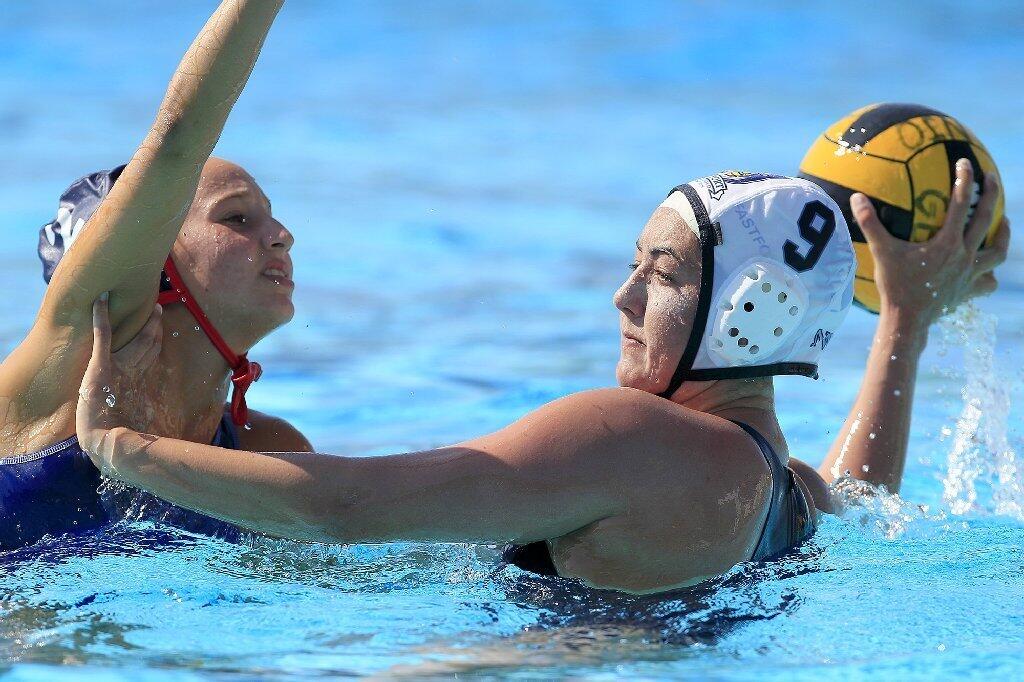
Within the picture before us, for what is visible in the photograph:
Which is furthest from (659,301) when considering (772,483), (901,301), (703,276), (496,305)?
(496,305)

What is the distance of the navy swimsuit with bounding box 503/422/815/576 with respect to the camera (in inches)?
128

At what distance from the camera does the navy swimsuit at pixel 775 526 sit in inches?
128

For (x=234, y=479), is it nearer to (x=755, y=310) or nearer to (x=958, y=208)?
(x=755, y=310)

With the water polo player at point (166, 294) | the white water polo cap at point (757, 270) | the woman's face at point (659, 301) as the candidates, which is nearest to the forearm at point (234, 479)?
the water polo player at point (166, 294)

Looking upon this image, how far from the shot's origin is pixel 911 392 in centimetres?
434

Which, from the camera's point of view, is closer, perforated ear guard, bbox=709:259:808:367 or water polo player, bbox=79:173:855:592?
water polo player, bbox=79:173:855:592

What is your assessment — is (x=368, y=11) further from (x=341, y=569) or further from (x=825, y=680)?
(x=825, y=680)

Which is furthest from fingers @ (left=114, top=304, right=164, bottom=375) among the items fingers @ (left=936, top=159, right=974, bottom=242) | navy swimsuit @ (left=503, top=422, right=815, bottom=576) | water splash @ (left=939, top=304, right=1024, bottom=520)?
water splash @ (left=939, top=304, right=1024, bottom=520)

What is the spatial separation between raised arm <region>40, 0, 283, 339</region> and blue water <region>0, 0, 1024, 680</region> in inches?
31.6

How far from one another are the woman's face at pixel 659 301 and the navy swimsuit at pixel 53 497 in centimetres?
142

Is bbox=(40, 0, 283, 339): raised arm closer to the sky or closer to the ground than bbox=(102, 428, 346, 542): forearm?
closer to the sky

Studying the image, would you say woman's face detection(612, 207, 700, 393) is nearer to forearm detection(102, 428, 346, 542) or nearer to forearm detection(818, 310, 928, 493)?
forearm detection(102, 428, 346, 542)

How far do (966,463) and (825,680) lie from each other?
3.10 m

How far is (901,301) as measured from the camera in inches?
169
